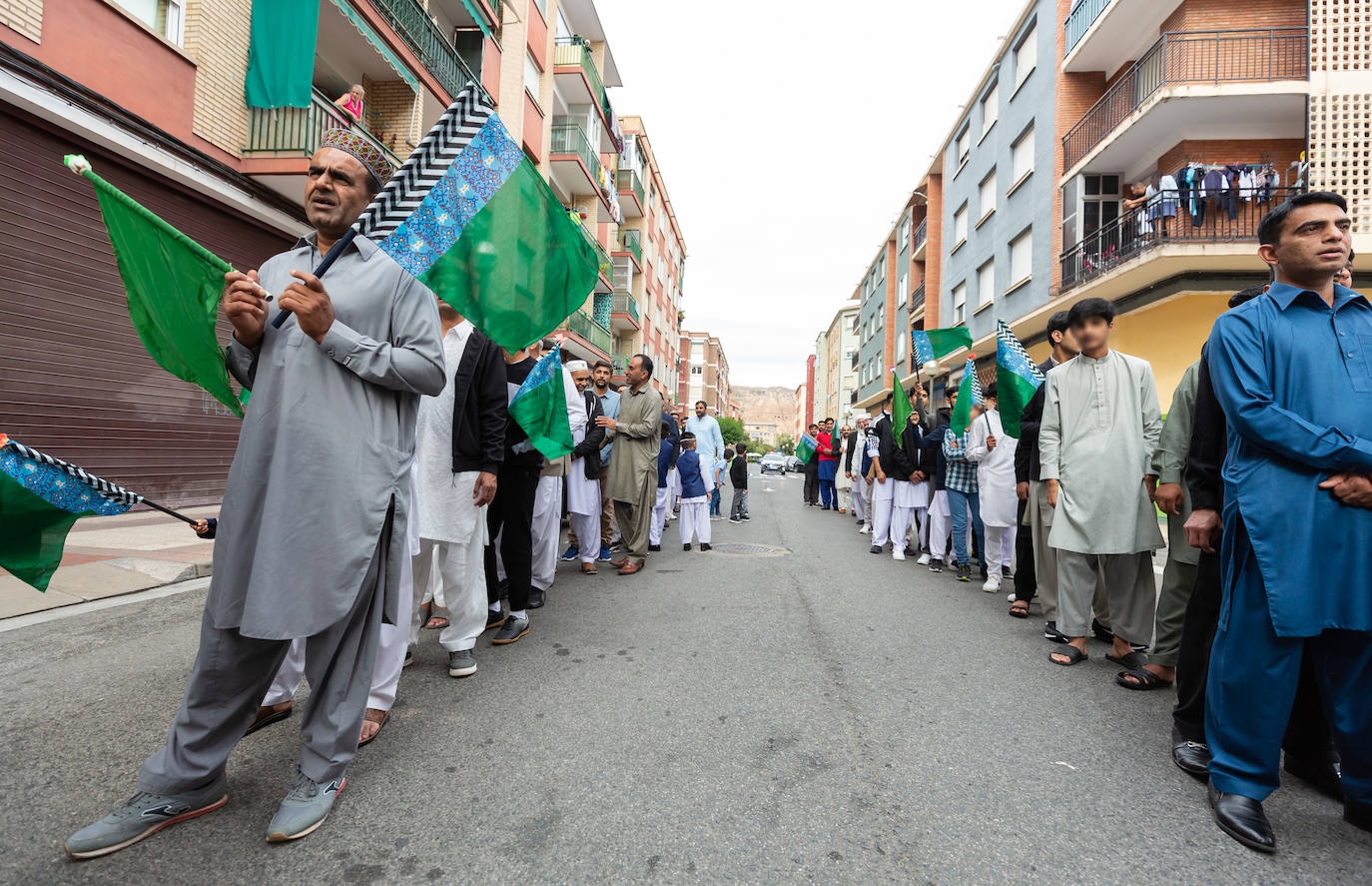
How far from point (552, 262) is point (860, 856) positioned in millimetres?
2293

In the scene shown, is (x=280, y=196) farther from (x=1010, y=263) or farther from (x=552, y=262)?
(x=1010, y=263)

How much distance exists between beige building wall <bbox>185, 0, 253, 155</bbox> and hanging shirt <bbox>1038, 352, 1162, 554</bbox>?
461 inches

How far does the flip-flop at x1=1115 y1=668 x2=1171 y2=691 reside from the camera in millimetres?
3572

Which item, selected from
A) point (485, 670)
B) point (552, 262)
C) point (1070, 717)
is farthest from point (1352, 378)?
point (485, 670)

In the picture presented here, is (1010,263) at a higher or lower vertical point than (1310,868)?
higher

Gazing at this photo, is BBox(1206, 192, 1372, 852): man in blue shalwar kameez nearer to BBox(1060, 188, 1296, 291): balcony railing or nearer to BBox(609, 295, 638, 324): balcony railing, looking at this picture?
BBox(1060, 188, 1296, 291): balcony railing

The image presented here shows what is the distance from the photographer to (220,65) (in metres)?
10.2

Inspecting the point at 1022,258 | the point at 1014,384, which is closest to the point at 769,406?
the point at 1022,258

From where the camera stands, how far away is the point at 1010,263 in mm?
20672

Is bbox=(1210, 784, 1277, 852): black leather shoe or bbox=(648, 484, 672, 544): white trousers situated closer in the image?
bbox=(1210, 784, 1277, 852): black leather shoe

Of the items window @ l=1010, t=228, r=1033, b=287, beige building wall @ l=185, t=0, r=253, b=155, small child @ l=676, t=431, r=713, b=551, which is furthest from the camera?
window @ l=1010, t=228, r=1033, b=287

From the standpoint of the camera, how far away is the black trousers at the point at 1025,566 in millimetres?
5320

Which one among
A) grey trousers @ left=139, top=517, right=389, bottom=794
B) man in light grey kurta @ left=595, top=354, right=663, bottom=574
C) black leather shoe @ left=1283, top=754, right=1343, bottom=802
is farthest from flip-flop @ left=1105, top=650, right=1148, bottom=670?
man in light grey kurta @ left=595, top=354, right=663, bottom=574

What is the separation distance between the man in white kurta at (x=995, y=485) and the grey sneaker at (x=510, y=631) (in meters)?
4.33
